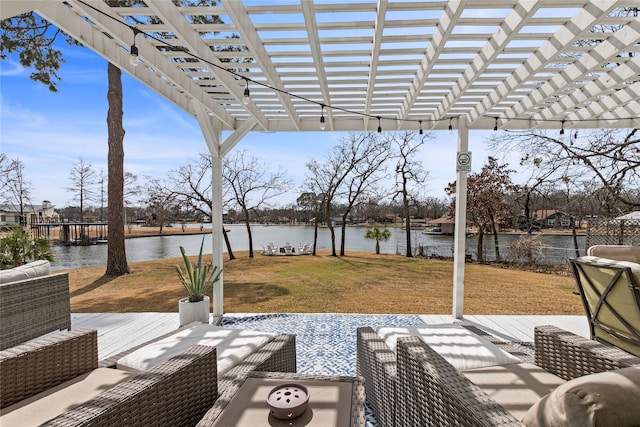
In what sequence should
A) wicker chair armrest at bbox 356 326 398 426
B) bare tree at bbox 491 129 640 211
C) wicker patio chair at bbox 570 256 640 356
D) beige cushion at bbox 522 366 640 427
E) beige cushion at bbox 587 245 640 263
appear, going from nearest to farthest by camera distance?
beige cushion at bbox 522 366 640 427 < wicker chair armrest at bbox 356 326 398 426 < wicker patio chair at bbox 570 256 640 356 < beige cushion at bbox 587 245 640 263 < bare tree at bbox 491 129 640 211

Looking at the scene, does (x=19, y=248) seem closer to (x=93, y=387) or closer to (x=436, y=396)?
(x=93, y=387)

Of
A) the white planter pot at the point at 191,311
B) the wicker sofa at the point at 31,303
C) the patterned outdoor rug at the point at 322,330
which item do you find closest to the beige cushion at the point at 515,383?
the patterned outdoor rug at the point at 322,330

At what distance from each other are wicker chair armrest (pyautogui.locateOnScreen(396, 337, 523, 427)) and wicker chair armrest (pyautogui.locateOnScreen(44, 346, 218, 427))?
0.94 metres

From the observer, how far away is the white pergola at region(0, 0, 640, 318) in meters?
1.89

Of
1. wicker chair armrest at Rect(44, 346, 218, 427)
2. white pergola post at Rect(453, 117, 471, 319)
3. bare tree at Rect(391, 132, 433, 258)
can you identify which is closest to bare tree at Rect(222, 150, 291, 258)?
bare tree at Rect(391, 132, 433, 258)

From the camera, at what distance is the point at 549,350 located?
1.81 m

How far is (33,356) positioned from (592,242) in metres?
7.34

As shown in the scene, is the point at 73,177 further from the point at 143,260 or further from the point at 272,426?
the point at 272,426

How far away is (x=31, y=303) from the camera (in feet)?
9.53

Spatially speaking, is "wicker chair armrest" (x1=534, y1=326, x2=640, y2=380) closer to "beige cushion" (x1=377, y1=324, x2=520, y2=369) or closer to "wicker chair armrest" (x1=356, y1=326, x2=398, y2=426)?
"beige cushion" (x1=377, y1=324, x2=520, y2=369)

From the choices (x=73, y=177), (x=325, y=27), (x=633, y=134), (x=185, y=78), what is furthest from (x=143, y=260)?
(x=633, y=134)

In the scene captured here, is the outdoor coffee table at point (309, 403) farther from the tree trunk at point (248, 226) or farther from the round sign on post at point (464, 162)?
the tree trunk at point (248, 226)

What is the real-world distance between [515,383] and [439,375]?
0.66 metres

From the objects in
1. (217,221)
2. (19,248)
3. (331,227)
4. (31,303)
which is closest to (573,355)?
(217,221)
